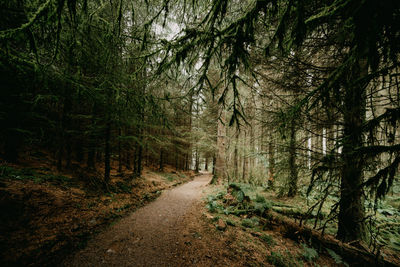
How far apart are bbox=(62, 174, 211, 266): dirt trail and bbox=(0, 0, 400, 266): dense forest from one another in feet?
1.70

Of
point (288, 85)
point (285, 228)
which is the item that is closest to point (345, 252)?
point (285, 228)

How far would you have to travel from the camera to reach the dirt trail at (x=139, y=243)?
114 inches

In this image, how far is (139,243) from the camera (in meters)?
3.46

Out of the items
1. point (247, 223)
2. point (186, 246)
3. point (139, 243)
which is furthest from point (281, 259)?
point (139, 243)

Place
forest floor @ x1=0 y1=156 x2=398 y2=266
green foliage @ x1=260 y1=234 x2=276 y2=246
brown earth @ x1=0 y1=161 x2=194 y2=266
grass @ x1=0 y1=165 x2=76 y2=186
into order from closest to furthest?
brown earth @ x1=0 y1=161 x2=194 y2=266 < forest floor @ x1=0 y1=156 x2=398 y2=266 < green foliage @ x1=260 y1=234 x2=276 y2=246 < grass @ x1=0 y1=165 x2=76 y2=186

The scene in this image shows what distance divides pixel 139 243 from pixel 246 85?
4.36m

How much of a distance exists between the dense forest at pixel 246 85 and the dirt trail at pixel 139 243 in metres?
0.52

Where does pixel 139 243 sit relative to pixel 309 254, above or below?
below

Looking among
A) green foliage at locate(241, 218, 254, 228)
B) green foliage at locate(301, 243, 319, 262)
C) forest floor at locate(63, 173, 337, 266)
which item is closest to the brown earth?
forest floor at locate(63, 173, 337, 266)

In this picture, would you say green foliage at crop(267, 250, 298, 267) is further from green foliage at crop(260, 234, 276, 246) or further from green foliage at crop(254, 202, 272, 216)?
green foliage at crop(254, 202, 272, 216)

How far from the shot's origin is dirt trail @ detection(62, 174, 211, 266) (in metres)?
2.89

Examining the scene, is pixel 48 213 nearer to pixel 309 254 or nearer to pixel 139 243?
pixel 139 243

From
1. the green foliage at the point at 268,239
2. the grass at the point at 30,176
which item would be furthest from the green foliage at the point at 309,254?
the grass at the point at 30,176

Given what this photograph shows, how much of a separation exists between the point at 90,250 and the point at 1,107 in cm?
490
